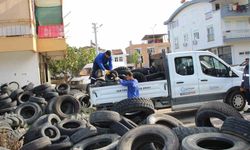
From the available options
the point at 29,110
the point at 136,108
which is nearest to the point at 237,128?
the point at 136,108

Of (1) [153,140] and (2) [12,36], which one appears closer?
(1) [153,140]

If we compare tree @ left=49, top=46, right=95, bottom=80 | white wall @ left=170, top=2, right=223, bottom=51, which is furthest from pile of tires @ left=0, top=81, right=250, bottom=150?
white wall @ left=170, top=2, right=223, bottom=51

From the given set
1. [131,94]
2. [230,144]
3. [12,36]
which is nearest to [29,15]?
[12,36]

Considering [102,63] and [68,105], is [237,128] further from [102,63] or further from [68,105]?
[68,105]

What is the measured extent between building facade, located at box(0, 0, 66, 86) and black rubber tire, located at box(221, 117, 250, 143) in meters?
15.8

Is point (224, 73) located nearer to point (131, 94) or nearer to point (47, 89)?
point (131, 94)

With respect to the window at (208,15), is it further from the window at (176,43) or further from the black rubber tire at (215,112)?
the black rubber tire at (215,112)

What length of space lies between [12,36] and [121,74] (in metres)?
9.19

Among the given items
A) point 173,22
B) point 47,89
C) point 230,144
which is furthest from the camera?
point 173,22

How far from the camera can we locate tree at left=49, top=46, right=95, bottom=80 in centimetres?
4928

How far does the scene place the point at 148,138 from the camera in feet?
26.1

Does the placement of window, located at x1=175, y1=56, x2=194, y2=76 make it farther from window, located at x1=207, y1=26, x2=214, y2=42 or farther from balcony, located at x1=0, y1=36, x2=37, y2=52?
window, located at x1=207, y1=26, x2=214, y2=42

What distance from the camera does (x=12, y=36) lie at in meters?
22.2

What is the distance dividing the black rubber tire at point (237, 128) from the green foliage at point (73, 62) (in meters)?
39.1
